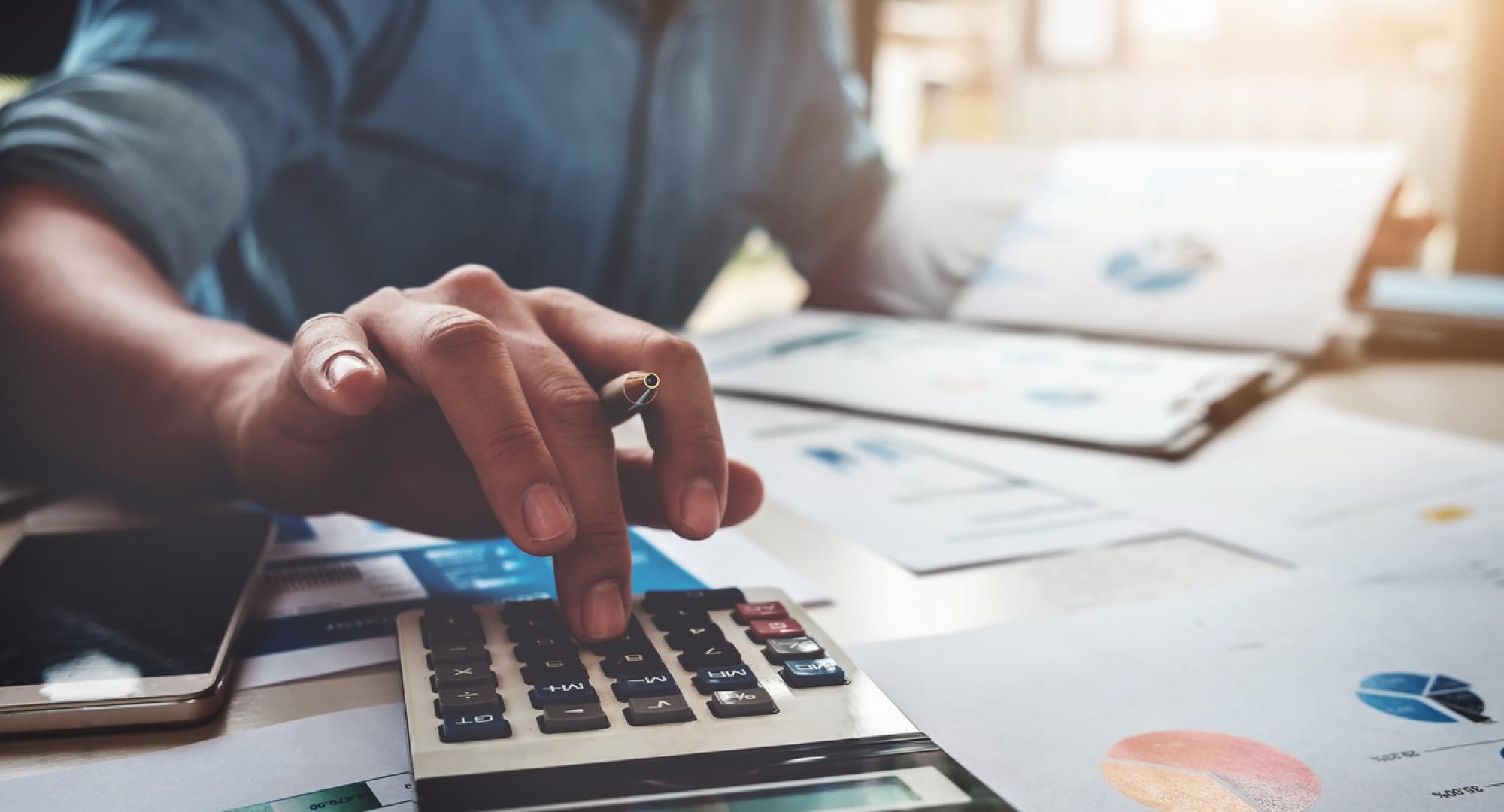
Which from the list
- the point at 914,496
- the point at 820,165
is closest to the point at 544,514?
the point at 914,496

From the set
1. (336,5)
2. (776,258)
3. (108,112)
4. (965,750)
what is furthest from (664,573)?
(776,258)

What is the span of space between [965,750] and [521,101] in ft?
2.50

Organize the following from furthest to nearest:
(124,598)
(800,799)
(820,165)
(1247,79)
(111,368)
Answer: (1247,79) → (820,165) → (111,368) → (124,598) → (800,799)

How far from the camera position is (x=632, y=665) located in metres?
0.30

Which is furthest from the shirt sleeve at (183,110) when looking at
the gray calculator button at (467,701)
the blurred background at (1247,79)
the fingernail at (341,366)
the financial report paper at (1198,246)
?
the blurred background at (1247,79)

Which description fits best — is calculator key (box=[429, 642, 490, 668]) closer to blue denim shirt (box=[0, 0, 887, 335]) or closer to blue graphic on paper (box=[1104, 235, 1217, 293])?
blue denim shirt (box=[0, 0, 887, 335])

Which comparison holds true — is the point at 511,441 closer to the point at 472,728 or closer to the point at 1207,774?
the point at 472,728

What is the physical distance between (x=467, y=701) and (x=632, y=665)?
47 millimetres

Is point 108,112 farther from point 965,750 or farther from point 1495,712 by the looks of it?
point 1495,712

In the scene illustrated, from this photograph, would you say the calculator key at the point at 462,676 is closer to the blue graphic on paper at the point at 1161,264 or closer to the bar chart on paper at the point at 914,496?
the bar chart on paper at the point at 914,496

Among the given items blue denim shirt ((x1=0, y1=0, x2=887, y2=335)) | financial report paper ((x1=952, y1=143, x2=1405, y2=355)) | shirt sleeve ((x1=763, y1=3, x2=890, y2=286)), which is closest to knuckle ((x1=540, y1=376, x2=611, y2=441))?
blue denim shirt ((x1=0, y1=0, x2=887, y2=335))

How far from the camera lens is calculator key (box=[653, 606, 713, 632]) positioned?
0.34 metres

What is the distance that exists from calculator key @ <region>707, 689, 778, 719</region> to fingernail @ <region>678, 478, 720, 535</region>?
9 centimetres

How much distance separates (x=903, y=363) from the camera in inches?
31.4
